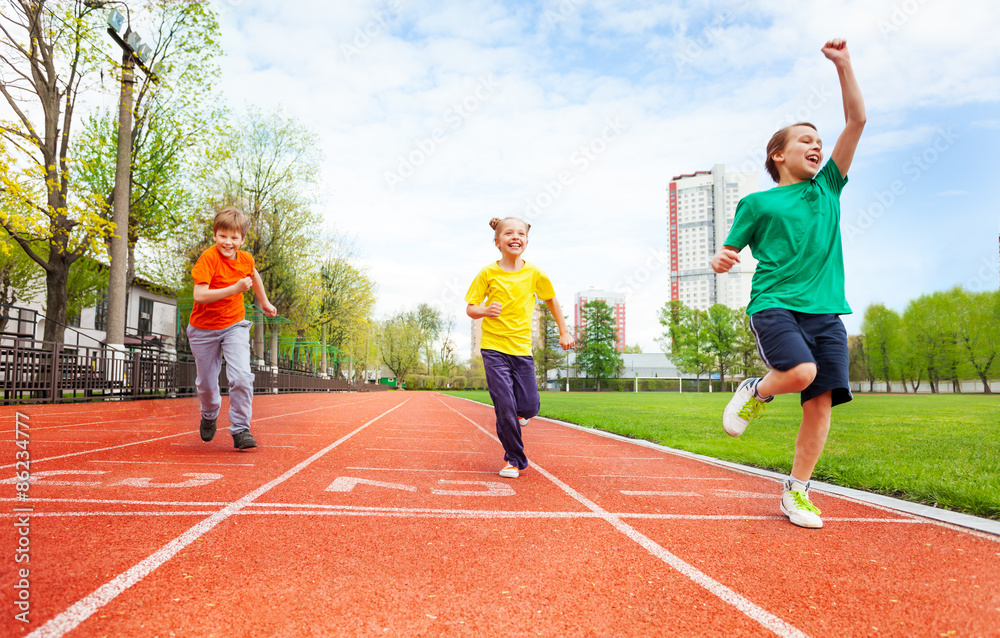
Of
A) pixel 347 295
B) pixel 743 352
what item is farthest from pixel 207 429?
pixel 743 352

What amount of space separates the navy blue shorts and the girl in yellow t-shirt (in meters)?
1.83

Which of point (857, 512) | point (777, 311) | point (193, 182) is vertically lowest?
point (857, 512)

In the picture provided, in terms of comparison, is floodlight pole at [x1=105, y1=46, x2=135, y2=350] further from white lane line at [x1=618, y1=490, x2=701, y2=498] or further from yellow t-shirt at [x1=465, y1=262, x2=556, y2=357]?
white lane line at [x1=618, y1=490, x2=701, y2=498]

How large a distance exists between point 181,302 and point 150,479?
33097 mm

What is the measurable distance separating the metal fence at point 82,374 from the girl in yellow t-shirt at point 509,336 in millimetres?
11705

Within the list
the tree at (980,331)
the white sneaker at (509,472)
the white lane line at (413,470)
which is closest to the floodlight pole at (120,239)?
the white lane line at (413,470)

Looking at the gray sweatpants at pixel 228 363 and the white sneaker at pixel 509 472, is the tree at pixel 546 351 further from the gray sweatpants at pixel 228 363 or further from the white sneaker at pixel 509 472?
the white sneaker at pixel 509 472

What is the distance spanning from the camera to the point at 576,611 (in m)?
2.03

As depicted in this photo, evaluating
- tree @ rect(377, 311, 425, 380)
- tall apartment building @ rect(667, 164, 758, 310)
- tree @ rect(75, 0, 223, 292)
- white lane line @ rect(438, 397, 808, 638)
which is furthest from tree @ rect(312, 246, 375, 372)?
tall apartment building @ rect(667, 164, 758, 310)

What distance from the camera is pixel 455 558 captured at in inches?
102

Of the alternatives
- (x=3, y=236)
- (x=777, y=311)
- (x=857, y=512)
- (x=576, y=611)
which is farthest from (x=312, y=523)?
(x=3, y=236)

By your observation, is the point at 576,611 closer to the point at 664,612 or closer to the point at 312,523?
the point at 664,612

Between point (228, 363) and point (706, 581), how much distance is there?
4659 millimetres

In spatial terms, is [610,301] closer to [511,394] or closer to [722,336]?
[722,336]
